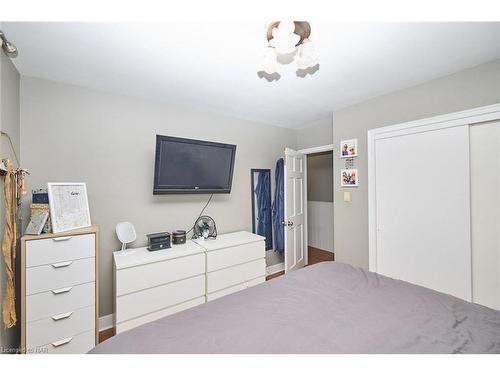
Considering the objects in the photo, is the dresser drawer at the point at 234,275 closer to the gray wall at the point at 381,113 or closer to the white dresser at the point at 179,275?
the white dresser at the point at 179,275

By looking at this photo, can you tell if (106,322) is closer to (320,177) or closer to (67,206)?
(67,206)

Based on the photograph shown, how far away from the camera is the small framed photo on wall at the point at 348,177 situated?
2.59 m

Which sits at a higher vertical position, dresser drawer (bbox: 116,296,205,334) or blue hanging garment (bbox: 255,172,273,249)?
blue hanging garment (bbox: 255,172,273,249)

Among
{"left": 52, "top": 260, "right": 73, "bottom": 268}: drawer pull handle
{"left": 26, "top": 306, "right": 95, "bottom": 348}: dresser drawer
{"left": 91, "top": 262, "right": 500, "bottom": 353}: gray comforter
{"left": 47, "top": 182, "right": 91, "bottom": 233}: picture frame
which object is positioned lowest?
{"left": 26, "top": 306, "right": 95, "bottom": 348}: dresser drawer

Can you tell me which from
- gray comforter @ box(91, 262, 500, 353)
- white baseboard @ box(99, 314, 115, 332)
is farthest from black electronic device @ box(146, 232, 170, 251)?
gray comforter @ box(91, 262, 500, 353)

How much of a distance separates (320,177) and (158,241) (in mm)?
3667

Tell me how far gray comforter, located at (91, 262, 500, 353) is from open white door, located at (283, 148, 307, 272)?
Result: 1624mm

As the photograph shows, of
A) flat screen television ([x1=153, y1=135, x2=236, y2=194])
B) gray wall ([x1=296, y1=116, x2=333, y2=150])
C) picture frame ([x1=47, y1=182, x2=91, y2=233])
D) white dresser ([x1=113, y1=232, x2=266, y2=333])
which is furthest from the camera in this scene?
gray wall ([x1=296, y1=116, x2=333, y2=150])

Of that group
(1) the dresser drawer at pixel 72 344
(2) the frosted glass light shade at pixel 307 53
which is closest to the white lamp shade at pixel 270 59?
(2) the frosted glass light shade at pixel 307 53

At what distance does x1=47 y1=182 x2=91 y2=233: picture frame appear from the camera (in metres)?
1.61

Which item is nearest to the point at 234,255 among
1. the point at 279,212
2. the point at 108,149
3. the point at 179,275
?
the point at 179,275

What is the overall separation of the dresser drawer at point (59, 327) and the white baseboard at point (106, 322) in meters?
0.47

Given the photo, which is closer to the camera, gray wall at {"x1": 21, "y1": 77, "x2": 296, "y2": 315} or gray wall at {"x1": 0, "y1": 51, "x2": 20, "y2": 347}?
gray wall at {"x1": 0, "y1": 51, "x2": 20, "y2": 347}

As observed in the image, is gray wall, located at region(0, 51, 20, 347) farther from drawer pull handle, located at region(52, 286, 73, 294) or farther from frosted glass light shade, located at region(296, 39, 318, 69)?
frosted glass light shade, located at region(296, 39, 318, 69)
